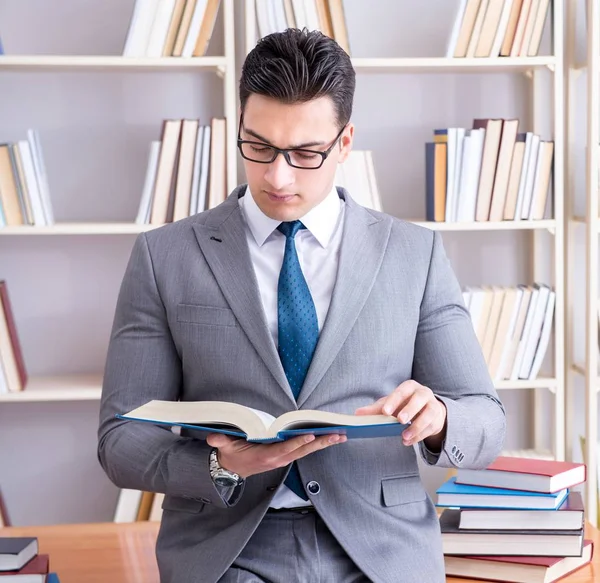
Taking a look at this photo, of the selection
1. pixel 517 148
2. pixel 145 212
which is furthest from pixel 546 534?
pixel 145 212

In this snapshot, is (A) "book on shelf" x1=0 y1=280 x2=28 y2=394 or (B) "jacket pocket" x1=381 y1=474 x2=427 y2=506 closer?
(B) "jacket pocket" x1=381 y1=474 x2=427 y2=506

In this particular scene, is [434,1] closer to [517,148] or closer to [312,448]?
[517,148]

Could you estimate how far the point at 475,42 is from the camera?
97.2 inches

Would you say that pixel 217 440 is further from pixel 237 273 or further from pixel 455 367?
pixel 455 367

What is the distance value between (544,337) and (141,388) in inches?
56.9

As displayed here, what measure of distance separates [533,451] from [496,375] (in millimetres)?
371

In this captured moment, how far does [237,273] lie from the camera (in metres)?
1.49

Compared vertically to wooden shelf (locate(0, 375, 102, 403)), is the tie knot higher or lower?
higher

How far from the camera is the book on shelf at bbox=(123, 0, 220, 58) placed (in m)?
2.36

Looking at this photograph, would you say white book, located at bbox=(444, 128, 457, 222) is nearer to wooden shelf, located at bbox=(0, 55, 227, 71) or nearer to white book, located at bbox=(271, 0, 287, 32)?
white book, located at bbox=(271, 0, 287, 32)

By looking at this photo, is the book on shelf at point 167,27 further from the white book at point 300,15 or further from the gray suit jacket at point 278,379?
the gray suit jacket at point 278,379

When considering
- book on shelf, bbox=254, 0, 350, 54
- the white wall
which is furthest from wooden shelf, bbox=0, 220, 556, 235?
book on shelf, bbox=254, 0, 350, 54

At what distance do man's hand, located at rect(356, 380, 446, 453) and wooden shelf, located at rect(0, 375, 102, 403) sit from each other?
136cm

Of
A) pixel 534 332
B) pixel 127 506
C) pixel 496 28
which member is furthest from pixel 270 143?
pixel 127 506
